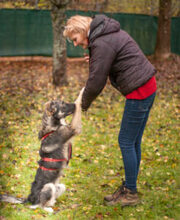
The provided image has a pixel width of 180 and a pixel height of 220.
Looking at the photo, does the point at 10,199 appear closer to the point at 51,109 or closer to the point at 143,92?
the point at 51,109

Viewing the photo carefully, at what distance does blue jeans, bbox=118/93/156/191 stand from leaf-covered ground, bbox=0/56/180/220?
0.56 metres

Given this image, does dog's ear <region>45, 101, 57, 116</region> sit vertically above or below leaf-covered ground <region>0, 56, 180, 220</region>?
above

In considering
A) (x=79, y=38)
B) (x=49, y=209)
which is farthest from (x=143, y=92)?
(x=49, y=209)

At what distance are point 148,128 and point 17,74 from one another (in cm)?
605

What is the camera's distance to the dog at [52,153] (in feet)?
12.2

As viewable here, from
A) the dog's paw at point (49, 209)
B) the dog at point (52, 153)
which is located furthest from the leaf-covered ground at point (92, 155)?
the dog at point (52, 153)

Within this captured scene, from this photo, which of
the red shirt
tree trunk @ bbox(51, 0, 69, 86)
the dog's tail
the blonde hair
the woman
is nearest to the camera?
the woman

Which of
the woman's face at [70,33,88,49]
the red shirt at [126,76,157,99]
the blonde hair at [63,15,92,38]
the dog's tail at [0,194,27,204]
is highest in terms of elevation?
the blonde hair at [63,15,92,38]

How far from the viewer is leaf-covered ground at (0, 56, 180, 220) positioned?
3752mm

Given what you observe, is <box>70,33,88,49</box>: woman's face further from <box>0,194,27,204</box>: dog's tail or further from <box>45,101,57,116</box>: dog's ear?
<box>0,194,27,204</box>: dog's tail

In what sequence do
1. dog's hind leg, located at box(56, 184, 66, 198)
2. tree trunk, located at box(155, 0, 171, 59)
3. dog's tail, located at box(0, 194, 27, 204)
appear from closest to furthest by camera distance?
dog's tail, located at box(0, 194, 27, 204) < dog's hind leg, located at box(56, 184, 66, 198) < tree trunk, located at box(155, 0, 171, 59)

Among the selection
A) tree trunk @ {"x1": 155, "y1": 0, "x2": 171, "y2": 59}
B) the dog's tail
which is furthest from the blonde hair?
tree trunk @ {"x1": 155, "y1": 0, "x2": 171, "y2": 59}

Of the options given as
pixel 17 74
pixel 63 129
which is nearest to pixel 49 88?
pixel 17 74

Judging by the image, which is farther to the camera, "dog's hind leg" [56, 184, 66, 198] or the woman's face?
"dog's hind leg" [56, 184, 66, 198]
